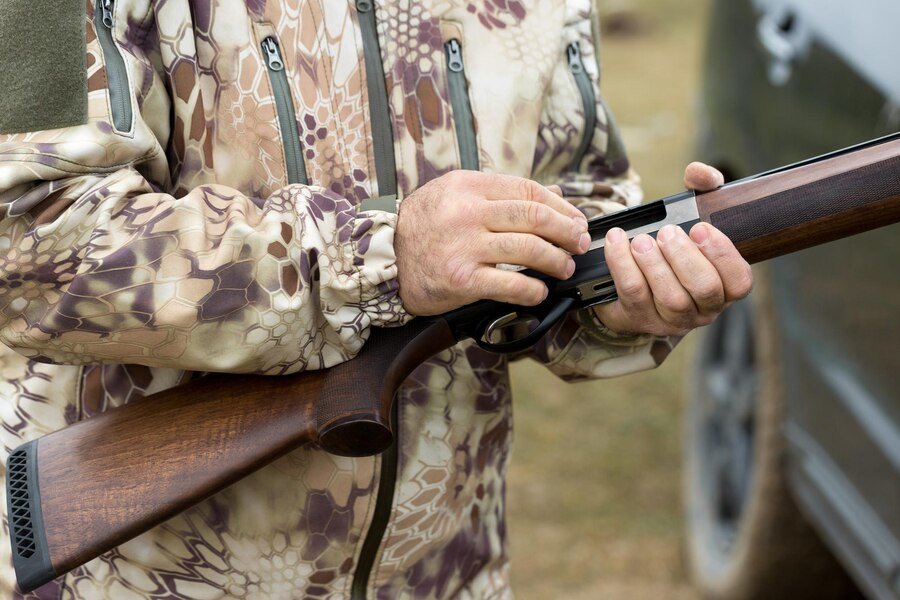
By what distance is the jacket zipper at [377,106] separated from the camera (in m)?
1.58

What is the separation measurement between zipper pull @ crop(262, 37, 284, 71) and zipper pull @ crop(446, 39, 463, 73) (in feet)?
0.86

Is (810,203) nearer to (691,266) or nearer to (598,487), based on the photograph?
(691,266)

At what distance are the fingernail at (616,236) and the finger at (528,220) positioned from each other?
3.4 inches

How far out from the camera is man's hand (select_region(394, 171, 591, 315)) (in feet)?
4.68

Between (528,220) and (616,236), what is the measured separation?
173mm

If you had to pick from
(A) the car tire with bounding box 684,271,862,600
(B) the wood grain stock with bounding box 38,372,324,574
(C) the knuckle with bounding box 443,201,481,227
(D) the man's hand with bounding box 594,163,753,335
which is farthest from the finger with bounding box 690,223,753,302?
(A) the car tire with bounding box 684,271,862,600

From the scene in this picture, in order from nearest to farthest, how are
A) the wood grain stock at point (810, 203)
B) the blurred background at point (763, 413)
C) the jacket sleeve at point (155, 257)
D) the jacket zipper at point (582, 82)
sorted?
the jacket sleeve at point (155, 257) → the wood grain stock at point (810, 203) → the jacket zipper at point (582, 82) → the blurred background at point (763, 413)

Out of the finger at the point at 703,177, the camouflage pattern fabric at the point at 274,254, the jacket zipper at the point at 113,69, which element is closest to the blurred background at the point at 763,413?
the finger at the point at 703,177

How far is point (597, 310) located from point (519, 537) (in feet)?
7.25

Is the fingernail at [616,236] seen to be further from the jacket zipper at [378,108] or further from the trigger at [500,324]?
the jacket zipper at [378,108]

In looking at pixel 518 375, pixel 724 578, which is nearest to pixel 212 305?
pixel 724 578

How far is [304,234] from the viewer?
144 centimetres

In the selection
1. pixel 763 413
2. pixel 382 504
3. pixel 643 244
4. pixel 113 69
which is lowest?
pixel 763 413

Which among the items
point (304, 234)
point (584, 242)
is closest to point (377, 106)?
point (304, 234)
